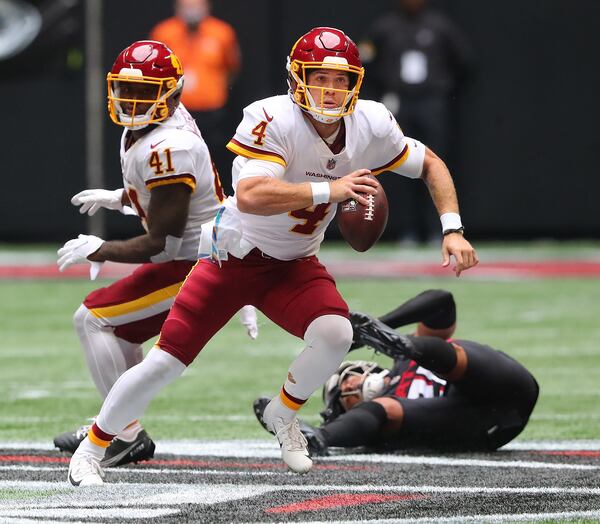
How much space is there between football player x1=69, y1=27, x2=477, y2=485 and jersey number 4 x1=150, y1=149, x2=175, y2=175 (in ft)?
0.93

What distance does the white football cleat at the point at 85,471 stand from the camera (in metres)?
4.99

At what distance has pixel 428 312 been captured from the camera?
19.8 ft

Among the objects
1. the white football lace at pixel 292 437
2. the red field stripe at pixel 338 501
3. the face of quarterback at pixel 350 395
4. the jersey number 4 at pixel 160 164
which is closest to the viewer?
the red field stripe at pixel 338 501

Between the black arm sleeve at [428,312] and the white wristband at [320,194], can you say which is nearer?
the white wristband at [320,194]

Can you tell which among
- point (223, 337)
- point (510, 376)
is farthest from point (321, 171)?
point (223, 337)

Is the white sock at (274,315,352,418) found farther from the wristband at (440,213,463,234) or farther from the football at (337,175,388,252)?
the wristband at (440,213,463,234)

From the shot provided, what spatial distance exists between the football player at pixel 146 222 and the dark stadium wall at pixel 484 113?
1008cm

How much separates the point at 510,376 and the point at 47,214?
10825 millimetres

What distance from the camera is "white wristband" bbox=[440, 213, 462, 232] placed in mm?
5234

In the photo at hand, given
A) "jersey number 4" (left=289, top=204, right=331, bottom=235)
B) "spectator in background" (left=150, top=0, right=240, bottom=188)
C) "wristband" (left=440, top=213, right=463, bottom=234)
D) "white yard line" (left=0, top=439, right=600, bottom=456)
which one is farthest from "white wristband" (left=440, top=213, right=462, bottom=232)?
"spectator in background" (left=150, top=0, right=240, bottom=188)

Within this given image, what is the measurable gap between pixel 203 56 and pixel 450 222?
9.38 meters

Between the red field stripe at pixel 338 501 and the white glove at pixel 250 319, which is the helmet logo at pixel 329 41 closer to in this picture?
the white glove at pixel 250 319

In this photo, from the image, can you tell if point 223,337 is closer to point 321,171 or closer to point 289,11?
point 321,171

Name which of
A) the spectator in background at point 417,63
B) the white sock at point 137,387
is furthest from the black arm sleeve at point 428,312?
the spectator in background at point 417,63
